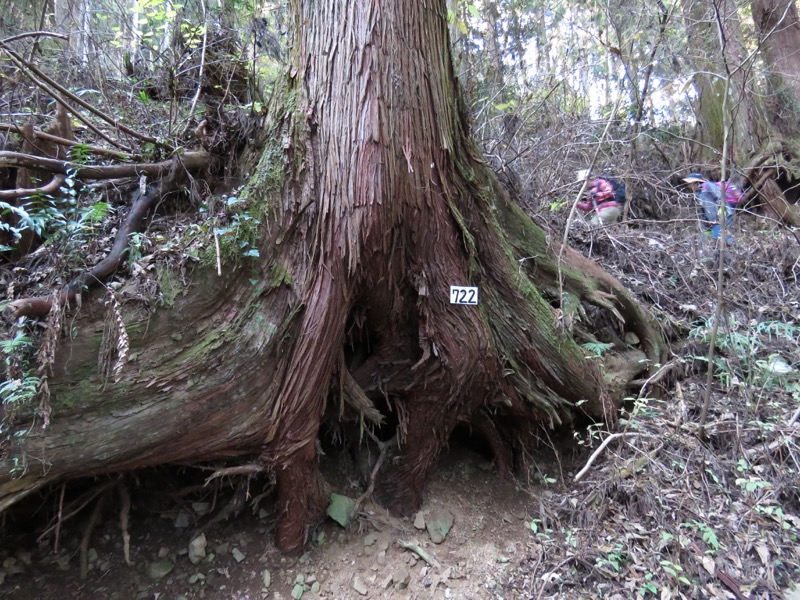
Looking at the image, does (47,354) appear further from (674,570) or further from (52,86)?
(674,570)

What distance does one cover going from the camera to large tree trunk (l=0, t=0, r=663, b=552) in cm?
226

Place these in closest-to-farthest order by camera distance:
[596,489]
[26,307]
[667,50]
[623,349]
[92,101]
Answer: [26,307], [596,489], [92,101], [623,349], [667,50]

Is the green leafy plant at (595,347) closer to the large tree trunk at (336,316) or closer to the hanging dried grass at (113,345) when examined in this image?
the large tree trunk at (336,316)

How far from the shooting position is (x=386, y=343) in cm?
319

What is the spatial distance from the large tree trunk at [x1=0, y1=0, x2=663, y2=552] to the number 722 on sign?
0.05m

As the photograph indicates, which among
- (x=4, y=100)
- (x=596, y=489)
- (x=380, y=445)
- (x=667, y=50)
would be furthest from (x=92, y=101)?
(x=667, y=50)

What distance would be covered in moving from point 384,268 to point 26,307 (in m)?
1.76

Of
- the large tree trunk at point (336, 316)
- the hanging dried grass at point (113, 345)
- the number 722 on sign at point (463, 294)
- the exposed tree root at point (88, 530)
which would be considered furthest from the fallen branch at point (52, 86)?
the exposed tree root at point (88, 530)

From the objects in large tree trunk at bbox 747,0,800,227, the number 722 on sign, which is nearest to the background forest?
large tree trunk at bbox 747,0,800,227

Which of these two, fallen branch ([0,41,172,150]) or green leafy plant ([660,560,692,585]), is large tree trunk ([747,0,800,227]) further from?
fallen branch ([0,41,172,150])

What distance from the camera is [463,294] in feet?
10.1

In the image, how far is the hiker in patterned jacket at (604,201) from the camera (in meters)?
5.95

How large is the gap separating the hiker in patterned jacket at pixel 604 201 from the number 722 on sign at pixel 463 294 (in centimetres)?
343

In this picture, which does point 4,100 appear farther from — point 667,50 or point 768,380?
point 667,50
